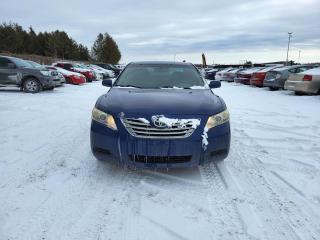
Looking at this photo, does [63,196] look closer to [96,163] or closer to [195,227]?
[96,163]

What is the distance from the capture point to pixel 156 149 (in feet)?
13.3

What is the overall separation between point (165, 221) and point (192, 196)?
2.15ft

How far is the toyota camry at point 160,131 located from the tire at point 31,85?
11.8 metres

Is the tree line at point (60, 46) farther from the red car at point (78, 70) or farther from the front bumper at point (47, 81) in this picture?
the front bumper at point (47, 81)

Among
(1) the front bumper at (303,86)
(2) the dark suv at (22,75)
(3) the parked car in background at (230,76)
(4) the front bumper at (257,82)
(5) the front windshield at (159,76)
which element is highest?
(5) the front windshield at (159,76)

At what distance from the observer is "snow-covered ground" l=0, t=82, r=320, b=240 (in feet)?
10.4

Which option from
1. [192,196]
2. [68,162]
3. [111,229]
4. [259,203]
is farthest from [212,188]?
→ [68,162]

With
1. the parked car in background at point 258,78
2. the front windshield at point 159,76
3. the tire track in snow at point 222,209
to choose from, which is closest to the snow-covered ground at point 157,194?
the tire track in snow at point 222,209

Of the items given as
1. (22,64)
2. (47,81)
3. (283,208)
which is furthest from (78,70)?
(283,208)

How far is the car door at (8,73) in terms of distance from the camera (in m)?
15.0

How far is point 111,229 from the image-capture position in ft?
10.4

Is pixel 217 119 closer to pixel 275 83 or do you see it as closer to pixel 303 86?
pixel 303 86

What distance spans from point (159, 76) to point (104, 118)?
189 cm

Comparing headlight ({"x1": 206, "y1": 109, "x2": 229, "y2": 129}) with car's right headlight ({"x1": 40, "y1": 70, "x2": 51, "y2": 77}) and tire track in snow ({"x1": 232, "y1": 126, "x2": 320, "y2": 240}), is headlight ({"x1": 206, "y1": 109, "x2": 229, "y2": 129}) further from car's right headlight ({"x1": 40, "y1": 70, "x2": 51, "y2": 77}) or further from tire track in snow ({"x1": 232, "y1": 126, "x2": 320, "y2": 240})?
car's right headlight ({"x1": 40, "y1": 70, "x2": 51, "y2": 77})
